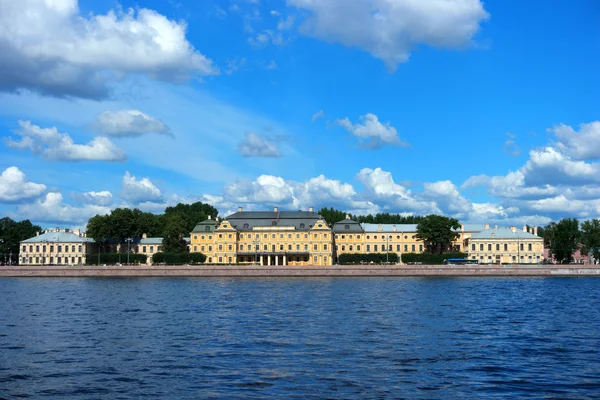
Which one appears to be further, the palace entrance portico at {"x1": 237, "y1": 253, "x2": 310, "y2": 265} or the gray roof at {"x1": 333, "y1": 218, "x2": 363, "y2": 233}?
the gray roof at {"x1": 333, "y1": 218, "x2": 363, "y2": 233}

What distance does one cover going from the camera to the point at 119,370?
23188mm

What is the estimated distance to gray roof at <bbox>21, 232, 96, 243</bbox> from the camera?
5037 inches

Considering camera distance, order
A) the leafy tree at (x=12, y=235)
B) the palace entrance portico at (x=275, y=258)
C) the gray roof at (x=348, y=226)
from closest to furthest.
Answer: the palace entrance portico at (x=275, y=258) → the gray roof at (x=348, y=226) → the leafy tree at (x=12, y=235)

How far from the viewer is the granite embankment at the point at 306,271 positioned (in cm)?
9300

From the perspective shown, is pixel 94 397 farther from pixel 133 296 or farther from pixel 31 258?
pixel 31 258

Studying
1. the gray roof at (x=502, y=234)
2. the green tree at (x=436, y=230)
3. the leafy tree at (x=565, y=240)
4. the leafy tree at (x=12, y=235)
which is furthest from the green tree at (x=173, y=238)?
the leafy tree at (x=565, y=240)

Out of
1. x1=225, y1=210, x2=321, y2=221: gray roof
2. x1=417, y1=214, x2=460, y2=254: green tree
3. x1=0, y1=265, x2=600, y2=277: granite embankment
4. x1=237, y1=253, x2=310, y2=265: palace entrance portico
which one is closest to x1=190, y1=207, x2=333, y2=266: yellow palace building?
x1=237, y1=253, x2=310, y2=265: palace entrance portico

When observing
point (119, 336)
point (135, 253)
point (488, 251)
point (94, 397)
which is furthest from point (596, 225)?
point (94, 397)

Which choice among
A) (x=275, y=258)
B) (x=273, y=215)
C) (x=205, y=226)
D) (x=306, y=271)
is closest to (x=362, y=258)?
(x=275, y=258)

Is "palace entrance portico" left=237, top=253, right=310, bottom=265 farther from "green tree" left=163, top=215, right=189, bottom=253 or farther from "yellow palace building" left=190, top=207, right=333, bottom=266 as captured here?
"green tree" left=163, top=215, right=189, bottom=253

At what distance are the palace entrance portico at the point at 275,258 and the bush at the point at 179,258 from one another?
8467mm

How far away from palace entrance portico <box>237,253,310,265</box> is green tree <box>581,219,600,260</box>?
1906 inches

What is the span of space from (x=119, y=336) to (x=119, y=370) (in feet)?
26.7

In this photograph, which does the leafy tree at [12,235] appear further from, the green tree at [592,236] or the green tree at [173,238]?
the green tree at [592,236]
